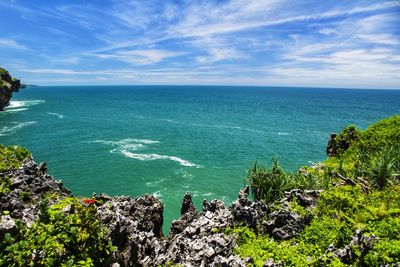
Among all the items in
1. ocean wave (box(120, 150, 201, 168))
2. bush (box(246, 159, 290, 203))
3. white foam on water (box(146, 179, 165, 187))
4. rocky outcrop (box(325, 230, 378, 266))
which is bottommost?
white foam on water (box(146, 179, 165, 187))

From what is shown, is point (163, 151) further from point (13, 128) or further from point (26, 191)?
point (13, 128)

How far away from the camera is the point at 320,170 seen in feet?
119

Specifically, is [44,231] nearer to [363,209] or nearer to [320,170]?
[363,209]

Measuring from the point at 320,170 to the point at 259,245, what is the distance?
24111 millimetres

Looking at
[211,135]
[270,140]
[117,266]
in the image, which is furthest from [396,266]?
[211,135]

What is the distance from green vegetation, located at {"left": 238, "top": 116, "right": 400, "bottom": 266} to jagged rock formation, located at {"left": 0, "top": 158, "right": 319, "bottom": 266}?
842 millimetres

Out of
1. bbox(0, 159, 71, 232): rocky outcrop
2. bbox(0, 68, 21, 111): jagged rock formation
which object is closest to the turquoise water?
bbox(0, 68, 21, 111): jagged rock formation

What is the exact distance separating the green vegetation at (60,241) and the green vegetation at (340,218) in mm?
7881

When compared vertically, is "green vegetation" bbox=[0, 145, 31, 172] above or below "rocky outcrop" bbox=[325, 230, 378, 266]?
above

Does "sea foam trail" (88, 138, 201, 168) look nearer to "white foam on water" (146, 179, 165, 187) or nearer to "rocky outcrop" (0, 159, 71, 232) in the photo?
"white foam on water" (146, 179, 165, 187)

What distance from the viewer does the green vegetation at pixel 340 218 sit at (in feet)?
44.4

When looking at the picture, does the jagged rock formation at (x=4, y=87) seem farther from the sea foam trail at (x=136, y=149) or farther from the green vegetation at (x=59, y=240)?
the green vegetation at (x=59, y=240)

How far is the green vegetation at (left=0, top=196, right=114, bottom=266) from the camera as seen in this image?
12.0m

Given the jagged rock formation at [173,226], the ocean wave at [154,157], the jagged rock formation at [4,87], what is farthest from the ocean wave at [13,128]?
the jagged rock formation at [173,226]
